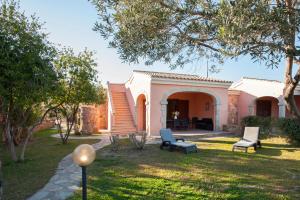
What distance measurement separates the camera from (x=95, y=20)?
24.5ft

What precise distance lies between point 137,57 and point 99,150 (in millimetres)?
7231

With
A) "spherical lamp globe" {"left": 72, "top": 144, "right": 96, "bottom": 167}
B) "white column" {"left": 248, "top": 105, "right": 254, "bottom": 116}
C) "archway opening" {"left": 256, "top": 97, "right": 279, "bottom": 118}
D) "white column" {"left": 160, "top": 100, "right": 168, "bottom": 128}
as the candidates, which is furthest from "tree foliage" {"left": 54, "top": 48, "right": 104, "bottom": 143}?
"archway opening" {"left": 256, "top": 97, "right": 279, "bottom": 118}

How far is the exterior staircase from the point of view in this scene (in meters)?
21.9

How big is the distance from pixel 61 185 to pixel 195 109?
20014mm

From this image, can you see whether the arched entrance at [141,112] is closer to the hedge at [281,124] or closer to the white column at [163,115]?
the white column at [163,115]

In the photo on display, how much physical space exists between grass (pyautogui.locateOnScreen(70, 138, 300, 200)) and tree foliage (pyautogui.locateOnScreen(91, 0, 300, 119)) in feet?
7.43

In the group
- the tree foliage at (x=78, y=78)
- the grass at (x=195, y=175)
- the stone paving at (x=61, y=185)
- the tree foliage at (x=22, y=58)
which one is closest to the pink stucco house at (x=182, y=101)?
the tree foliage at (x=78, y=78)

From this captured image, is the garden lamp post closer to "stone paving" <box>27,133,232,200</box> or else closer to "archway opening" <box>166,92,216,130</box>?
"stone paving" <box>27,133,232,200</box>

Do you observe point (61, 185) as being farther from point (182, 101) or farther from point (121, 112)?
point (182, 101)

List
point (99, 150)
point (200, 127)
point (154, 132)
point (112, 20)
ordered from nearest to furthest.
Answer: point (112, 20) < point (99, 150) < point (154, 132) < point (200, 127)

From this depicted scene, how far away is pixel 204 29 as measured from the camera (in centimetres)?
694

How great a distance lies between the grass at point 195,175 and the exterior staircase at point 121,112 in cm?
902

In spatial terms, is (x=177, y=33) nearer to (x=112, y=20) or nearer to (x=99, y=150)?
(x=112, y=20)

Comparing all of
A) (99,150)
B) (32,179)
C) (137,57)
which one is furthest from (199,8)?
(99,150)
